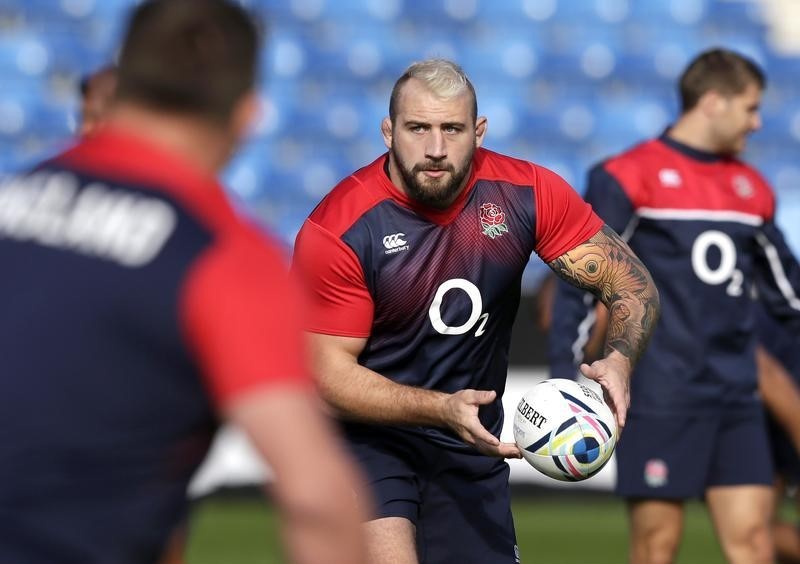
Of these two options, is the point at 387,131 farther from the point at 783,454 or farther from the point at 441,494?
the point at 783,454

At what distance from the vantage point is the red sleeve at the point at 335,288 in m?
5.06

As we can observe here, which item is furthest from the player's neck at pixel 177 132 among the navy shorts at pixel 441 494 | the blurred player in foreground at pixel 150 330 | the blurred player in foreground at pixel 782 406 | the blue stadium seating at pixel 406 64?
the blue stadium seating at pixel 406 64

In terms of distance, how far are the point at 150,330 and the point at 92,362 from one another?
0.38ft

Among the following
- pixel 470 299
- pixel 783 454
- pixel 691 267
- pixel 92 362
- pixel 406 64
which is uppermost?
pixel 92 362

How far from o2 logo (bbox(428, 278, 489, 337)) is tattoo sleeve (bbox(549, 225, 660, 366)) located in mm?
341

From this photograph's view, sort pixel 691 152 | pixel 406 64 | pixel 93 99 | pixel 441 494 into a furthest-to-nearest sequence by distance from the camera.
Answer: pixel 406 64, pixel 691 152, pixel 93 99, pixel 441 494

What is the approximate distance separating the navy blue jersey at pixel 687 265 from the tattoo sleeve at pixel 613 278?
5.08 ft

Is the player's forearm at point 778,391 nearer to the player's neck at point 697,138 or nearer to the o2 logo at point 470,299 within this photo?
the player's neck at point 697,138

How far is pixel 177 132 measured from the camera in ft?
8.22

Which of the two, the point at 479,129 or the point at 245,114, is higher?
the point at 245,114

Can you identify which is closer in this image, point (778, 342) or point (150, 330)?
point (150, 330)

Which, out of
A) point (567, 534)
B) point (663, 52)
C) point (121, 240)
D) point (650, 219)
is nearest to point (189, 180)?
point (121, 240)

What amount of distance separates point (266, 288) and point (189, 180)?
0.88 feet

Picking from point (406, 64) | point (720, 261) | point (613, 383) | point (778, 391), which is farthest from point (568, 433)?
point (406, 64)
